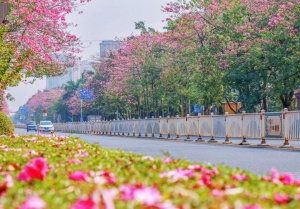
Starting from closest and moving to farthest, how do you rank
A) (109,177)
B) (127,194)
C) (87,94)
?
(127,194) → (109,177) → (87,94)

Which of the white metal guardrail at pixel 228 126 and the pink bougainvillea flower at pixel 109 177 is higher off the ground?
the white metal guardrail at pixel 228 126

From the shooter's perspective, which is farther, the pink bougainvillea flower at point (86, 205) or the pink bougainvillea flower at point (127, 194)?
the pink bougainvillea flower at point (127, 194)

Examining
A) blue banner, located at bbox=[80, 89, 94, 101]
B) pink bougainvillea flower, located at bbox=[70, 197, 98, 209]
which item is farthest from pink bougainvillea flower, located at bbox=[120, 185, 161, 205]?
blue banner, located at bbox=[80, 89, 94, 101]

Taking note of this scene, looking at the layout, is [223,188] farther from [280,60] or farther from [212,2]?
[212,2]

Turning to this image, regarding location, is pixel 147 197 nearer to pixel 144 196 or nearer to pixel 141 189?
pixel 144 196

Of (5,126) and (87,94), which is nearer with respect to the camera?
(5,126)

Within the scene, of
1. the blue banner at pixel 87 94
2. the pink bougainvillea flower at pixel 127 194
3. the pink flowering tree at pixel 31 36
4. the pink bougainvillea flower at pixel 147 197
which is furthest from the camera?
the blue banner at pixel 87 94

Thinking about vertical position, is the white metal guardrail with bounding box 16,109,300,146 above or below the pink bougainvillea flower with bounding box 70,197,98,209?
above

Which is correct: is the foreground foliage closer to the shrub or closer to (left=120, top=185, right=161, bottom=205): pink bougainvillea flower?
(left=120, top=185, right=161, bottom=205): pink bougainvillea flower

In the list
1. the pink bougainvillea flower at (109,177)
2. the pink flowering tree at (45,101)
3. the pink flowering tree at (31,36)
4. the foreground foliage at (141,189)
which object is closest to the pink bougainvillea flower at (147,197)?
the foreground foliage at (141,189)

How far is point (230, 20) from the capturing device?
155ft

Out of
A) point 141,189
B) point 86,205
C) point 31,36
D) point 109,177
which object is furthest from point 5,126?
point 86,205

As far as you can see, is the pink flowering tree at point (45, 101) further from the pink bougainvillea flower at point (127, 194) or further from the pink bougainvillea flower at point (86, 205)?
the pink bougainvillea flower at point (86, 205)

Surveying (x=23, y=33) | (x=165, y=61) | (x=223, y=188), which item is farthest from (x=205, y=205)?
(x=165, y=61)
